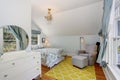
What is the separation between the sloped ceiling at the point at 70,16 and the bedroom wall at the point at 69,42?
315 millimetres

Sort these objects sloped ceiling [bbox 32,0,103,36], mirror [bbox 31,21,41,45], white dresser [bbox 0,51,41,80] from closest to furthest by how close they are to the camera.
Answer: white dresser [bbox 0,51,41,80]
sloped ceiling [bbox 32,0,103,36]
mirror [bbox 31,21,41,45]

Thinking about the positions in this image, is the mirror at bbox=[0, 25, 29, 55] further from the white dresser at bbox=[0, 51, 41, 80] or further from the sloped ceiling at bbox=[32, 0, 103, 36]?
the sloped ceiling at bbox=[32, 0, 103, 36]

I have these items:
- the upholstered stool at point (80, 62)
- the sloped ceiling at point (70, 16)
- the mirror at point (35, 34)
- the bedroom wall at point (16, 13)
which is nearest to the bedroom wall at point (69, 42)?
the sloped ceiling at point (70, 16)

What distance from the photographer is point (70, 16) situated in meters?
4.30

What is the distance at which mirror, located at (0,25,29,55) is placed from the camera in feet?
7.41

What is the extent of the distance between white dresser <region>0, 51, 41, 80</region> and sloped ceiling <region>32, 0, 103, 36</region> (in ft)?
7.19

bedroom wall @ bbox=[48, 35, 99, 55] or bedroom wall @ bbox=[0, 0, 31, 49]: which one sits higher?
bedroom wall @ bbox=[0, 0, 31, 49]

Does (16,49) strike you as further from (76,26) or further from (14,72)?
(76,26)

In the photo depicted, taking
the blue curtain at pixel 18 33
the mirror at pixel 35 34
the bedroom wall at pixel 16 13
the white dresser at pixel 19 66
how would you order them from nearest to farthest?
1. the white dresser at pixel 19 66
2. the bedroom wall at pixel 16 13
3. the blue curtain at pixel 18 33
4. the mirror at pixel 35 34

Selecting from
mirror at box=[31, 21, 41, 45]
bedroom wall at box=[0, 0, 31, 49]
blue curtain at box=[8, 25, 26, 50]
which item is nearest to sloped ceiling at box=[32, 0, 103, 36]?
mirror at box=[31, 21, 41, 45]

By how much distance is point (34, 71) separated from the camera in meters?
2.46

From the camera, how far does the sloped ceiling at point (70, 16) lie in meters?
3.47

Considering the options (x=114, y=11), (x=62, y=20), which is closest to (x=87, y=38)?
(x=62, y=20)

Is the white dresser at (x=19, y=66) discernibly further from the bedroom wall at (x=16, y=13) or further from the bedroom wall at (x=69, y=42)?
the bedroom wall at (x=69, y=42)
